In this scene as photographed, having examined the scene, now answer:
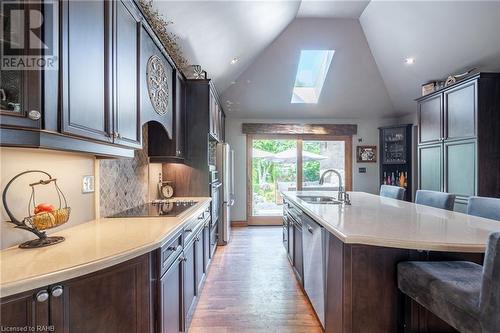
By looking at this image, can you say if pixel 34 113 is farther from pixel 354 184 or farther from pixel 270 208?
pixel 354 184

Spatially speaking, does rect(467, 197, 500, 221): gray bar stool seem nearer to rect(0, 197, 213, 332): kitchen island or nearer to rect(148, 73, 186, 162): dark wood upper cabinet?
rect(0, 197, 213, 332): kitchen island

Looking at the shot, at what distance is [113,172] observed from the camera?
204 centimetres

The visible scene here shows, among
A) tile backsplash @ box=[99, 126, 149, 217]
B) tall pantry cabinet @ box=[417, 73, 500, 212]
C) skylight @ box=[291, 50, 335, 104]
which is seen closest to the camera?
tile backsplash @ box=[99, 126, 149, 217]

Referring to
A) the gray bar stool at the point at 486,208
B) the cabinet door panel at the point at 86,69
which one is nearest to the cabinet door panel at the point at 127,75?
the cabinet door panel at the point at 86,69

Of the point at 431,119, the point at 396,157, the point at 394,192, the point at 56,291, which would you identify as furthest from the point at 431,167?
the point at 56,291

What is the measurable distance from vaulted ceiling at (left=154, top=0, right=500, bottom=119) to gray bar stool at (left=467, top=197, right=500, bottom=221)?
7.46ft

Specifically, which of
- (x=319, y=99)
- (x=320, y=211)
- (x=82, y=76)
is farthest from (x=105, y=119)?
(x=319, y=99)

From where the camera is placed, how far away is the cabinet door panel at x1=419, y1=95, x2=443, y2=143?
3.78 m

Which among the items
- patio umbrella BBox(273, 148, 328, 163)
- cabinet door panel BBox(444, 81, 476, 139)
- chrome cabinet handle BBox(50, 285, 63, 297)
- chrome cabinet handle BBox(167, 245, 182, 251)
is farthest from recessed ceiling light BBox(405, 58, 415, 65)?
chrome cabinet handle BBox(50, 285, 63, 297)

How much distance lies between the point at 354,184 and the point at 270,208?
2.02m

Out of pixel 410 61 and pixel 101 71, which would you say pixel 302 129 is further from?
pixel 101 71

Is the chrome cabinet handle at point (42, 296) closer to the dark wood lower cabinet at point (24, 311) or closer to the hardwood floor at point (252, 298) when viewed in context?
the dark wood lower cabinet at point (24, 311)

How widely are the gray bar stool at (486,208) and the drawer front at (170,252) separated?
92.5 inches

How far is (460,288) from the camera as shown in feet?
3.81
